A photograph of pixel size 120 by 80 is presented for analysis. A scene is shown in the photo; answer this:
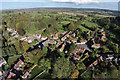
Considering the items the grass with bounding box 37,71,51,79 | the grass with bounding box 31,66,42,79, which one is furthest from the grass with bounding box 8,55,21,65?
the grass with bounding box 37,71,51,79

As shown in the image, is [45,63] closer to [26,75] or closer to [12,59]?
[26,75]

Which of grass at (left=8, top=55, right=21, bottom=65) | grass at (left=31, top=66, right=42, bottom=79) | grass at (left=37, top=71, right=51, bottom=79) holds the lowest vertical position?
grass at (left=37, top=71, right=51, bottom=79)

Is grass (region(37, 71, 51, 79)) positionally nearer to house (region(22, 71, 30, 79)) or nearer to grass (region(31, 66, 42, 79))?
grass (region(31, 66, 42, 79))

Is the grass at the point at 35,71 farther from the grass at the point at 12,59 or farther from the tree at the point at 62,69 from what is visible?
the grass at the point at 12,59

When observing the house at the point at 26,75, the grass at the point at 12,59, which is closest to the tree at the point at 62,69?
the house at the point at 26,75

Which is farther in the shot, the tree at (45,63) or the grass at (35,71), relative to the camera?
the tree at (45,63)

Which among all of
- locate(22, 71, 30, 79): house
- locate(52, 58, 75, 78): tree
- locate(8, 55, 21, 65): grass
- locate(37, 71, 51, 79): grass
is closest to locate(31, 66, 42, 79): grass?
locate(22, 71, 30, 79): house

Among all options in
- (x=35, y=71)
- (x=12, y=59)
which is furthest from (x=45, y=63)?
(x=12, y=59)

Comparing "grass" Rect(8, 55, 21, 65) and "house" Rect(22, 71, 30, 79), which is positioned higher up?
"grass" Rect(8, 55, 21, 65)

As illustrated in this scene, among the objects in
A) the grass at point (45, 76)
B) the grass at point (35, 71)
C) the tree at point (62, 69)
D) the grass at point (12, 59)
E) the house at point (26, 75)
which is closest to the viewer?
the tree at point (62, 69)

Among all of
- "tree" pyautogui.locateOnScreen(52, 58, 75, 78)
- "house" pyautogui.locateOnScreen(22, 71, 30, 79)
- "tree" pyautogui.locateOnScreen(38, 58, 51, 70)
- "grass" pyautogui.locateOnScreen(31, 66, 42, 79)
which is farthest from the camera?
"tree" pyautogui.locateOnScreen(38, 58, 51, 70)

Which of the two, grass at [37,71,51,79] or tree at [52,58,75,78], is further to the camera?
grass at [37,71,51,79]

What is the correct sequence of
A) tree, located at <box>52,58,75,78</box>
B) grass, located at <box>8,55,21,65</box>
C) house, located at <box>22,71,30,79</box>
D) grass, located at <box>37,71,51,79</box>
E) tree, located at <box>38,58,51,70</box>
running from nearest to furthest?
tree, located at <box>52,58,75,78</box> → house, located at <box>22,71,30,79</box> → grass, located at <box>37,71,51,79</box> → tree, located at <box>38,58,51,70</box> → grass, located at <box>8,55,21,65</box>
